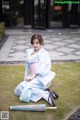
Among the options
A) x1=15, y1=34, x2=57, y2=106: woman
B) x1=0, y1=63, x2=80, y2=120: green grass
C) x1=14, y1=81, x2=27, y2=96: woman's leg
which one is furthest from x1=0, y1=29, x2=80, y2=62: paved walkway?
x1=15, y1=34, x2=57, y2=106: woman

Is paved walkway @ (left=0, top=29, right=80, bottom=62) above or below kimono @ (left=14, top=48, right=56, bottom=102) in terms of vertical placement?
below

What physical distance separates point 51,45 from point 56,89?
208 inches

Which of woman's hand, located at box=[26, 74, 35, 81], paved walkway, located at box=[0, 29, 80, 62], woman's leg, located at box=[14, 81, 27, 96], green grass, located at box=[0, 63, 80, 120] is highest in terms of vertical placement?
woman's hand, located at box=[26, 74, 35, 81]

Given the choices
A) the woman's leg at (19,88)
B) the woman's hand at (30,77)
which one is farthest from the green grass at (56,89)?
the woman's hand at (30,77)

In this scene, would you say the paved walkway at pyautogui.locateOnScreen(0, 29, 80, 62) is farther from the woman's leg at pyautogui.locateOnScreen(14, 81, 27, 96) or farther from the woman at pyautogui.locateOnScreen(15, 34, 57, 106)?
the woman at pyautogui.locateOnScreen(15, 34, 57, 106)

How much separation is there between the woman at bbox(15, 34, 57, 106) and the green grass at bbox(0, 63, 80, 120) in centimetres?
15

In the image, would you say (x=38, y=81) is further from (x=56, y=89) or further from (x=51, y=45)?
(x=51, y=45)

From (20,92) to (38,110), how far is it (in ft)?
2.52

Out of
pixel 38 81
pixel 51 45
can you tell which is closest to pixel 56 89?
pixel 38 81

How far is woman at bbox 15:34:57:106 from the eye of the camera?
5.32 meters

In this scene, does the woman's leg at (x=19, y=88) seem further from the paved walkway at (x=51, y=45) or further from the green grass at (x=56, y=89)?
the paved walkway at (x=51, y=45)

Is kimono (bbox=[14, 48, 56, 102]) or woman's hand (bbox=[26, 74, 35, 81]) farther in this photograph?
woman's hand (bbox=[26, 74, 35, 81])

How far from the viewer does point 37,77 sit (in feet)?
17.9

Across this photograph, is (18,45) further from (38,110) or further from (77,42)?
(38,110)
